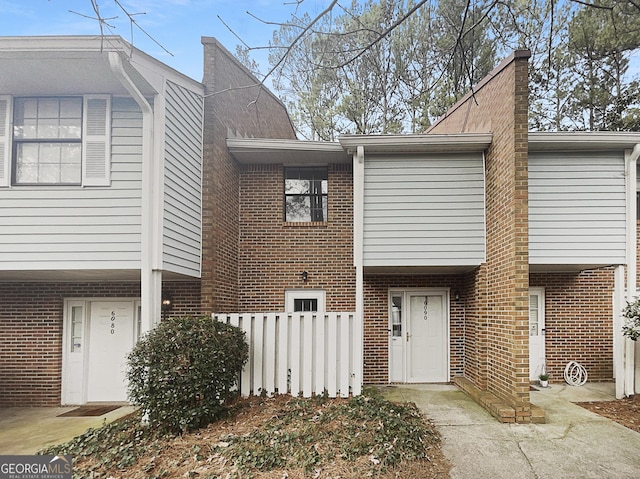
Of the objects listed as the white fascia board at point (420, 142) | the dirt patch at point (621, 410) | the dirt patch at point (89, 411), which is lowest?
the dirt patch at point (89, 411)

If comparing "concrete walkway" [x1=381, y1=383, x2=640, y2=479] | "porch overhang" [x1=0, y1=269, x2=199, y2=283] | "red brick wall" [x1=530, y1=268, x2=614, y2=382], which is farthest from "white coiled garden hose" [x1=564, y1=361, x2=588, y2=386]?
"porch overhang" [x1=0, y1=269, x2=199, y2=283]

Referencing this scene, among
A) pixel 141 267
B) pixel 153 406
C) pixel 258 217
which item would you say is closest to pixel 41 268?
pixel 141 267

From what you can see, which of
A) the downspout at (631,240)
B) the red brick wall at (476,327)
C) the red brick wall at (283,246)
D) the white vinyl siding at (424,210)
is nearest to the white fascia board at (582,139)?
the downspout at (631,240)

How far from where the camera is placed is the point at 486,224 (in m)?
6.98

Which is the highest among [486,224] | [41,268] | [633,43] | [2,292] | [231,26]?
[633,43]

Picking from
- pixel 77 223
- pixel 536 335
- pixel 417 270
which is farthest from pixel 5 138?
pixel 536 335

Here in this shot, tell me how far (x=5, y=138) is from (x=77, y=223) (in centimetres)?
161

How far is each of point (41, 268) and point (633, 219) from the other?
9490 millimetres

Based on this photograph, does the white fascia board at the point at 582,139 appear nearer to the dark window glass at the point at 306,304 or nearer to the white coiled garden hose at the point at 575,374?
the white coiled garden hose at the point at 575,374

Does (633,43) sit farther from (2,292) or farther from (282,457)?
(2,292)

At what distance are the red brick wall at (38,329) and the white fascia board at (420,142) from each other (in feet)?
13.2

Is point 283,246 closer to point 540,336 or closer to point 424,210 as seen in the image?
point 424,210

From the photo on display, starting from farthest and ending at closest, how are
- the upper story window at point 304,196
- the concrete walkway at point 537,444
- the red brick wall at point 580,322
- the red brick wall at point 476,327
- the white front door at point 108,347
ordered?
the upper story window at point 304,196, the red brick wall at point 580,322, the white front door at point 108,347, the red brick wall at point 476,327, the concrete walkway at point 537,444

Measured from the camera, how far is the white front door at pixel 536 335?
320 inches
